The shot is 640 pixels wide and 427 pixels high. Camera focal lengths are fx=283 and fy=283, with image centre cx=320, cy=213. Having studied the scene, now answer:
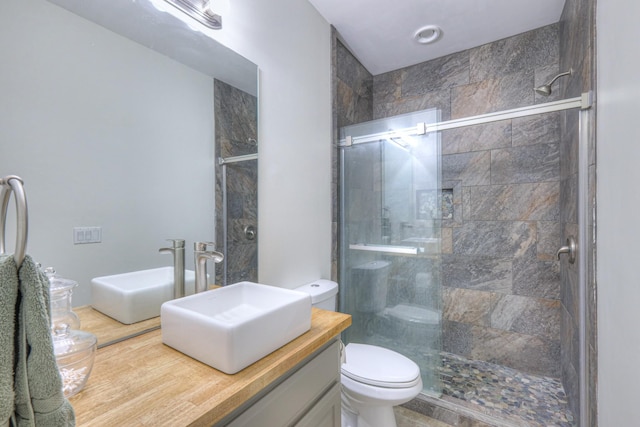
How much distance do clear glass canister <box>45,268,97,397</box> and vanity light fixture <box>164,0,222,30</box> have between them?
39.4 inches

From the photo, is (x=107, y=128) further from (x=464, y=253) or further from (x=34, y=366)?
(x=464, y=253)

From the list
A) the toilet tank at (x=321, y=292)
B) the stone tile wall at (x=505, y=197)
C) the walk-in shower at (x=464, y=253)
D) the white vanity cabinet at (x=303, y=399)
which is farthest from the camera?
the stone tile wall at (x=505, y=197)

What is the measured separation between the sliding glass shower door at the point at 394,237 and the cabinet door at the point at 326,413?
100 cm

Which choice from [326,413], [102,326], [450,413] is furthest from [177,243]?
[450,413]

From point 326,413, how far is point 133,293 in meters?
0.77

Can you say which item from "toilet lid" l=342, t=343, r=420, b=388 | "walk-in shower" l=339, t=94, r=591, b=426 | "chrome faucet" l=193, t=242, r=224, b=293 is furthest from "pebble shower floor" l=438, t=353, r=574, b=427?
"chrome faucet" l=193, t=242, r=224, b=293

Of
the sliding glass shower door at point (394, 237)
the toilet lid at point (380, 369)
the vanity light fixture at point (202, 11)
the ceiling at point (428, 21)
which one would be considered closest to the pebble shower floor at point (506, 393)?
the sliding glass shower door at point (394, 237)

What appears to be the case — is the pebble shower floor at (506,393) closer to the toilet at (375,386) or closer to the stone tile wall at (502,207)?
the stone tile wall at (502,207)

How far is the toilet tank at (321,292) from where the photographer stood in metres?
1.64

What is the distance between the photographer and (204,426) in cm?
56

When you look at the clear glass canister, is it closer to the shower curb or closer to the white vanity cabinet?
the white vanity cabinet

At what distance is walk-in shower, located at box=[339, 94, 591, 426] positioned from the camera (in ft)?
5.82
